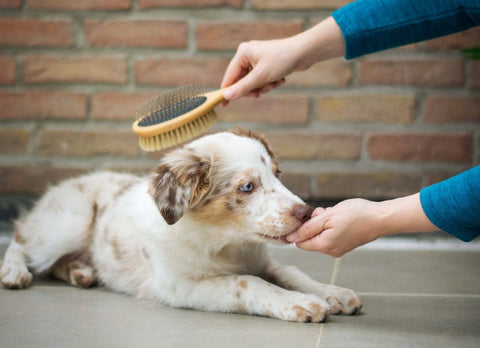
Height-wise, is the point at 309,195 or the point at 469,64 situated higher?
the point at 469,64

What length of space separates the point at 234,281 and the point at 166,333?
0.32m

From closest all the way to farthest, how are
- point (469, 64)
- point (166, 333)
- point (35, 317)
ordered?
point (166, 333)
point (35, 317)
point (469, 64)

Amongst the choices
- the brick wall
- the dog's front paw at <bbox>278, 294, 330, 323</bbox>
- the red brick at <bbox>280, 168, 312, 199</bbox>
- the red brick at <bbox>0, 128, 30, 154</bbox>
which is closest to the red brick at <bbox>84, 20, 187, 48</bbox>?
the brick wall

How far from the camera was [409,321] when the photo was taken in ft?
6.36

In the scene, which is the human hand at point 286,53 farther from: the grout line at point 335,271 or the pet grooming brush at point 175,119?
the grout line at point 335,271

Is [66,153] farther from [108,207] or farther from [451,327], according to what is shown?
[451,327]

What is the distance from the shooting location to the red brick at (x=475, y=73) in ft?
10.6

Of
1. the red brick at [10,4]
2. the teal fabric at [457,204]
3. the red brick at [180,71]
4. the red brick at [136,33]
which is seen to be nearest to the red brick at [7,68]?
the red brick at [10,4]

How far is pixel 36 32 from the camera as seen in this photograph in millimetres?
3352

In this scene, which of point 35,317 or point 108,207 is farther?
point 108,207

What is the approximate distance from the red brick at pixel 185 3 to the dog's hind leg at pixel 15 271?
4.71ft

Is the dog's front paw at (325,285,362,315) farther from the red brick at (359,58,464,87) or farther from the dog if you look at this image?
the red brick at (359,58,464,87)

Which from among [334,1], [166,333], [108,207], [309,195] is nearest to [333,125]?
[309,195]

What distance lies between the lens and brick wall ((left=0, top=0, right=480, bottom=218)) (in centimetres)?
326
